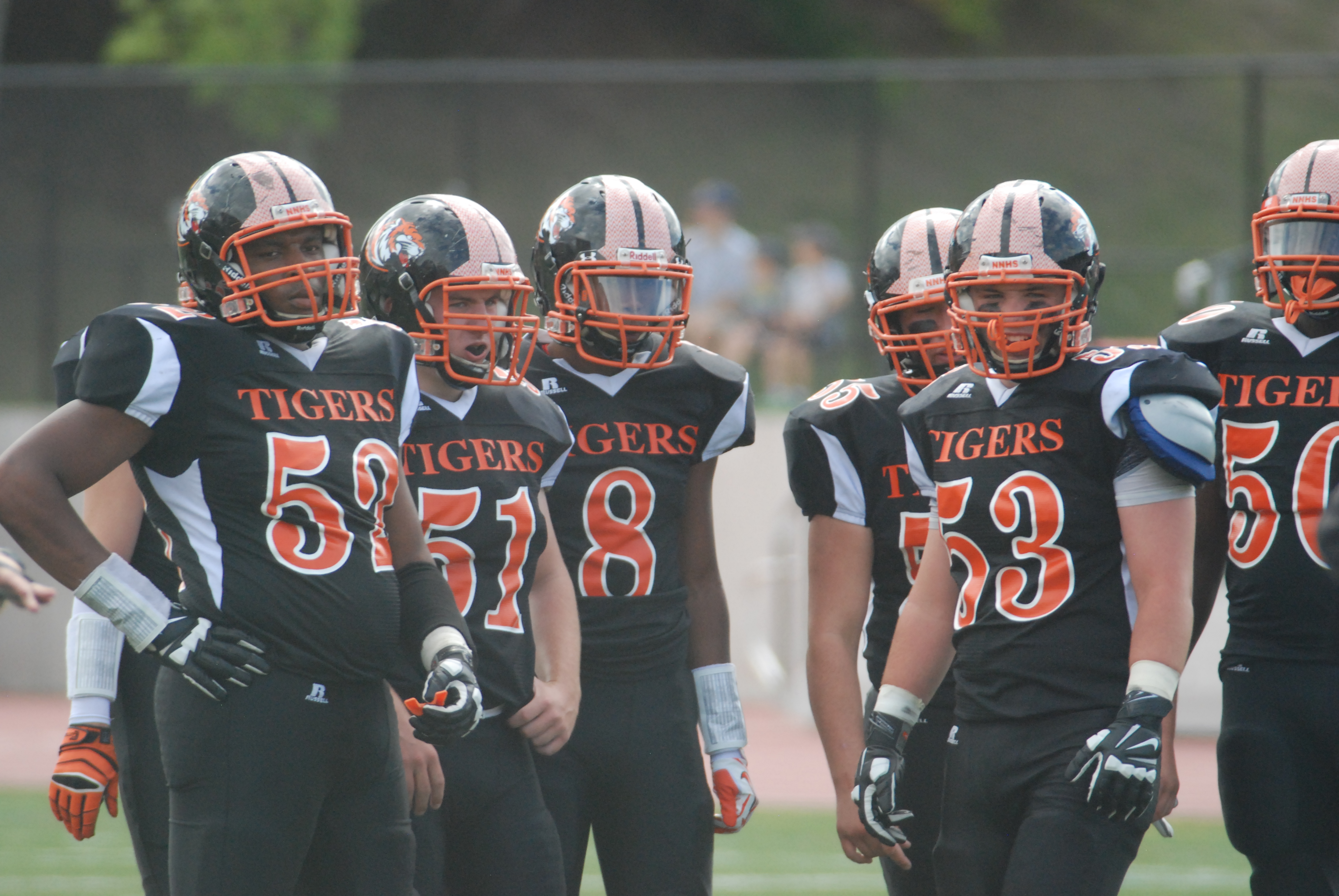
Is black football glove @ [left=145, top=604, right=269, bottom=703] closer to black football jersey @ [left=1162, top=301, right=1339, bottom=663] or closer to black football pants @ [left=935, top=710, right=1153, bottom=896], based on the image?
black football pants @ [left=935, top=710, right=1153, bottom=896]

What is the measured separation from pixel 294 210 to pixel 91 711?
4.07 ft

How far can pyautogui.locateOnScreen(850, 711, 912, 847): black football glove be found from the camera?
3148mm

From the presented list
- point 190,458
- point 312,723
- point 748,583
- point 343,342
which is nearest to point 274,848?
point 312,723

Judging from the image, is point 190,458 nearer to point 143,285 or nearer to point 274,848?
point 274,848

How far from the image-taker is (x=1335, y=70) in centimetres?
941

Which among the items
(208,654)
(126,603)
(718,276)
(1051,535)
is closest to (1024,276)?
(1051,535)

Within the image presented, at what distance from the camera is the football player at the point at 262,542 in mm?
2859

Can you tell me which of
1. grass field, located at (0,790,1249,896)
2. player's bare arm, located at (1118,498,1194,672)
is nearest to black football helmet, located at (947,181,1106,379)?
player's bare arm, located at (1118,498,1194,672)

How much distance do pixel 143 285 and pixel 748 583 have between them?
4.41 metres

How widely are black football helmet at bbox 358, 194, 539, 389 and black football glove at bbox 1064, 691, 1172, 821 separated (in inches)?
57.7

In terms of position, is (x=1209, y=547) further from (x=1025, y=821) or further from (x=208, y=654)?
(x=208, y=654)

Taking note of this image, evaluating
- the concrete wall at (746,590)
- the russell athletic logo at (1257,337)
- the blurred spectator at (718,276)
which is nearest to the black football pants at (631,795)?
the russell athletic logo at (1257,337)

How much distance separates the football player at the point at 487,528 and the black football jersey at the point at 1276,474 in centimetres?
145

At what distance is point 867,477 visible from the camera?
11.9ft
